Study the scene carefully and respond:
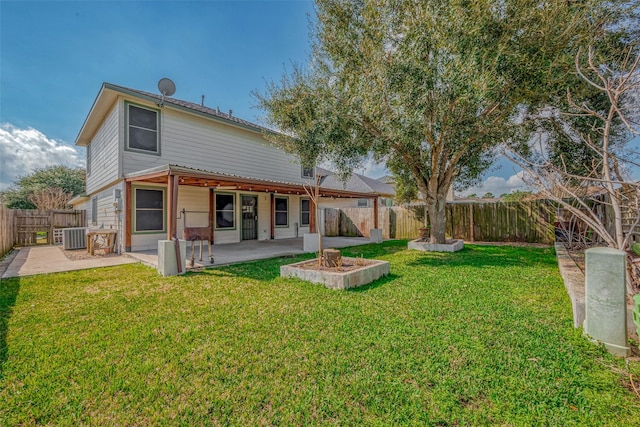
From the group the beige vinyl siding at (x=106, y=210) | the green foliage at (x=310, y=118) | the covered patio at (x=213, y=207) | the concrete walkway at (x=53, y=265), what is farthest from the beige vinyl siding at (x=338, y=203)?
the concrete walkway at (x=53, y=265)

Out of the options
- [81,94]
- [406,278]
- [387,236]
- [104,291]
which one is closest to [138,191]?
[104,291]

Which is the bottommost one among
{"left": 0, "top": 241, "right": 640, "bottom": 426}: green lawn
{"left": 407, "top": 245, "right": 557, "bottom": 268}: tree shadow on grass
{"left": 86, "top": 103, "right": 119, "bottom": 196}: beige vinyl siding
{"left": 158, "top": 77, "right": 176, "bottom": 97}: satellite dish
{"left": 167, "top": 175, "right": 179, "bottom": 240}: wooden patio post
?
{"left": 0, "top": 241, "right": 640, "bottom": 426}: green lawn

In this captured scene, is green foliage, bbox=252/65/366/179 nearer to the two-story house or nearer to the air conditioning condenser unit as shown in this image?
the two-story house

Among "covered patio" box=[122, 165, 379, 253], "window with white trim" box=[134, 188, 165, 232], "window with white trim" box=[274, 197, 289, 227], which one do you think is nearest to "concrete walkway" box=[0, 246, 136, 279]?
"covered patio" box=[122, 165, 379, 253]

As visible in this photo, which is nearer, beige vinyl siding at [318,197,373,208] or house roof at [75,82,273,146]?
house roof at [75,82,273,146]

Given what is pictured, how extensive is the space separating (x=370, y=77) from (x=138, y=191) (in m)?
7.70

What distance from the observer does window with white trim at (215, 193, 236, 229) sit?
1059 cm

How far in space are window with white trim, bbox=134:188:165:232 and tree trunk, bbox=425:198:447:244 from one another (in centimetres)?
895

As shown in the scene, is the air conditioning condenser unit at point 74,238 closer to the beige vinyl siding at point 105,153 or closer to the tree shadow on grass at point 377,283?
the beige vinyl siding at point 105,153

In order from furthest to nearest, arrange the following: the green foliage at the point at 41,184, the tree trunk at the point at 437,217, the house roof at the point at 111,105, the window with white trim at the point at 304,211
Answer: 1. the green foliage at the point at 41,184
2. the window with white trim at the point at 304,211
3. the tree trunk at the point at 437,217
4. the house roof at the point at 111,105

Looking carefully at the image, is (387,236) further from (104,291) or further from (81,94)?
(81,94)

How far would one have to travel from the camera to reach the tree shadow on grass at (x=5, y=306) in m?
2.74

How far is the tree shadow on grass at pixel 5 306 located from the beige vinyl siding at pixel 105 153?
4152 millimetres

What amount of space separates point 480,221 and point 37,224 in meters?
19.4
